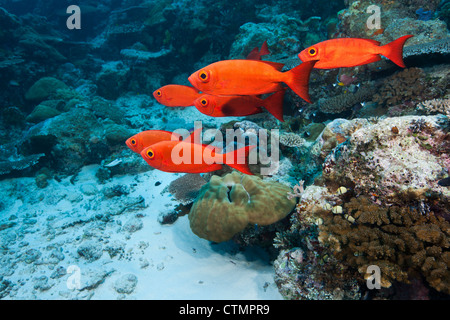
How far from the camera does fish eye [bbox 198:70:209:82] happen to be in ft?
7.45

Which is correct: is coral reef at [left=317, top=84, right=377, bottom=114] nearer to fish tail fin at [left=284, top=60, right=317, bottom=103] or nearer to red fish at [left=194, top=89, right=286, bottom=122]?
red fish at [left=194, top=89, right=286, bottom=122]

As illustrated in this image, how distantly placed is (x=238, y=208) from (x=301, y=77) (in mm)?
1974

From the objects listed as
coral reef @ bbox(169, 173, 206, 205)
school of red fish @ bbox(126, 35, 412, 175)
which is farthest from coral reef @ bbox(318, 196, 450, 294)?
coral reef @ bbox(169, 173, 206, 205)

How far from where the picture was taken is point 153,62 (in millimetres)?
12797

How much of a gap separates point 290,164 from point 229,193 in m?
1.70

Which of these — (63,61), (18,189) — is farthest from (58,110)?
(63,61)

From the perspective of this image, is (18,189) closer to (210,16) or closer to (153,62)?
(153,62)

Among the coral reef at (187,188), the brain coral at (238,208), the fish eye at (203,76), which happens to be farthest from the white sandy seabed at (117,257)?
the fish eye at (203,76)

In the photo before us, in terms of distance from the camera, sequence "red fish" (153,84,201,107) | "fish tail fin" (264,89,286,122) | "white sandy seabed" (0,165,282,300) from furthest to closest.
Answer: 1. "red fish" (153,84,201,107)
2. "white sandy seabed" (0,165,282,300)
3. "fish tail fin" (264,89,286,122)

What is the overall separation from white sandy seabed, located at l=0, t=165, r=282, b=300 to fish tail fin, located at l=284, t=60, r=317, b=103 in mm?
2655

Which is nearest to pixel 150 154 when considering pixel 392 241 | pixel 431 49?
pixel 392 241

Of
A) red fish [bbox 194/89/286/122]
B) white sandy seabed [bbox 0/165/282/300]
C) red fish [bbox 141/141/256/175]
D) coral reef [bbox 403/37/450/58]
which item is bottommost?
white sandy seabed [bbox 0/165/282/300]

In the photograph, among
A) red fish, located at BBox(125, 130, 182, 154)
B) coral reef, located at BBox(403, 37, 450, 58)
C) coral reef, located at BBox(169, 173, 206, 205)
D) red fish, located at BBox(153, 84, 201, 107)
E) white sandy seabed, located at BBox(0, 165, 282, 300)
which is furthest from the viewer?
coral reef, located at BBox(169, 173, 206, 205)

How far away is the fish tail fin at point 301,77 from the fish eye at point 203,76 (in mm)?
821
